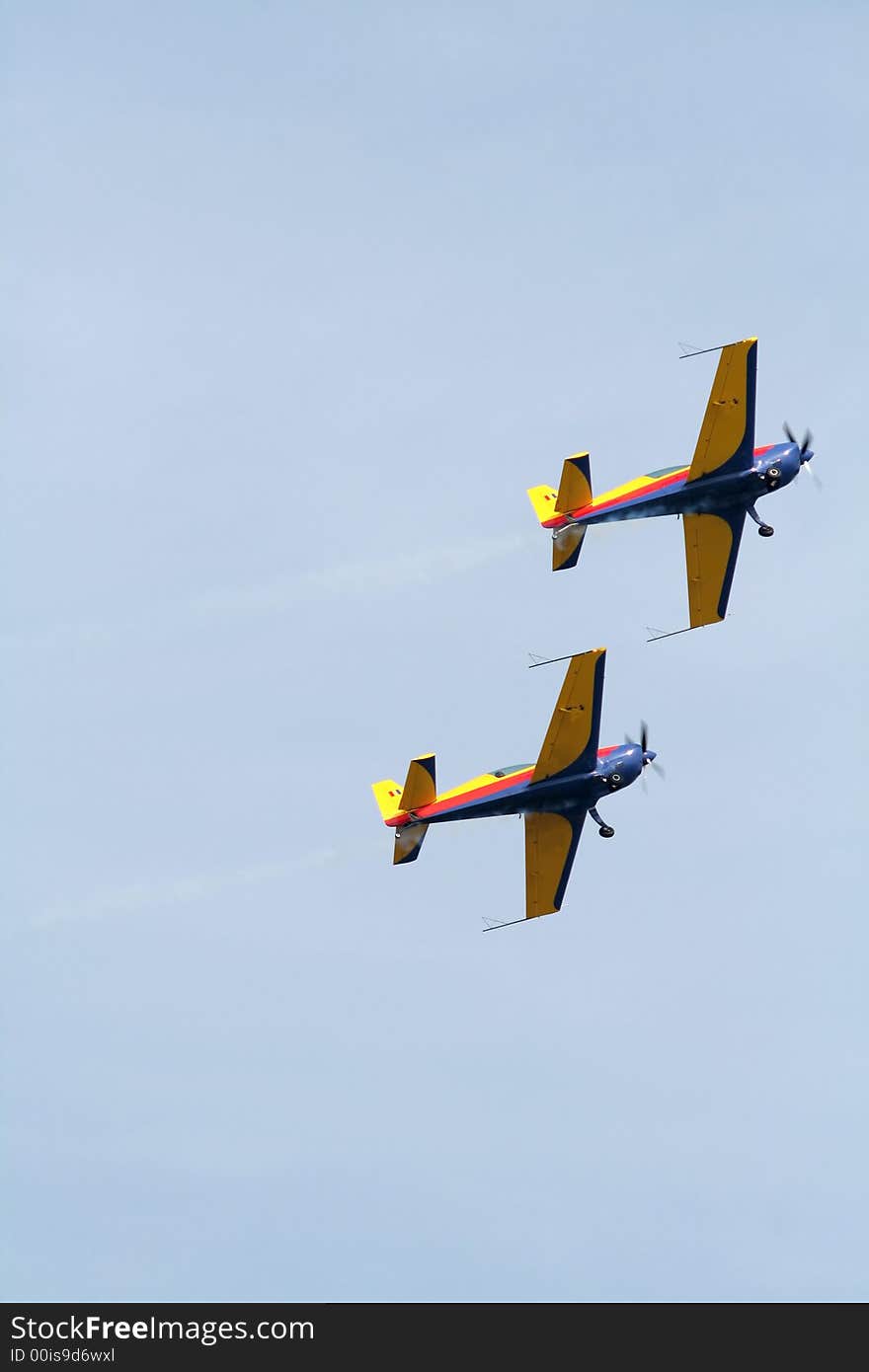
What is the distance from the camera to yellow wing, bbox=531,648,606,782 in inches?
5802

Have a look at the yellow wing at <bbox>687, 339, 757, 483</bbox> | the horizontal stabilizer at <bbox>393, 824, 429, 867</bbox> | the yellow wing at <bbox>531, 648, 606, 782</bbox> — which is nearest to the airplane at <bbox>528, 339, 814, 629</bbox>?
the yellow wing at <bbox>687, 339, 757, 483</bbox>

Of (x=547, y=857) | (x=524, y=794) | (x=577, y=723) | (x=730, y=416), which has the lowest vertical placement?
(x=547, y=857)

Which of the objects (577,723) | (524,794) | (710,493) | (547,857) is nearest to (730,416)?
(710,493)

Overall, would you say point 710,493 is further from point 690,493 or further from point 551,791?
point 551,791

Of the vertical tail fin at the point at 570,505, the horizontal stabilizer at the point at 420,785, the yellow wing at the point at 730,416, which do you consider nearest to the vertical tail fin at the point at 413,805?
the horizontal stabilizer at the point at 420,785

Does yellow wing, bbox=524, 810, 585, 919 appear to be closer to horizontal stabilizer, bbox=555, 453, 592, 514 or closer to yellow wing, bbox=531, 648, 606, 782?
yellow wing, bbox=531, 648, 606, 782

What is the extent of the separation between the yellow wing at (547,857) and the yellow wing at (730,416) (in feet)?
47.3

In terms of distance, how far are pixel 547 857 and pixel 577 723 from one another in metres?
6.26

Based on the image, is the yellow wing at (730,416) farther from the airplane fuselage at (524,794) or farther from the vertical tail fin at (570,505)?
the airplane fuselage at (524,794)

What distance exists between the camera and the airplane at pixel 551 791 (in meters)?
148

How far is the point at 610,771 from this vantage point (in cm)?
14938

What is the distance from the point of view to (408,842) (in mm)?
149625
